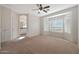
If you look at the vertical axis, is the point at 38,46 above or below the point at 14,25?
below

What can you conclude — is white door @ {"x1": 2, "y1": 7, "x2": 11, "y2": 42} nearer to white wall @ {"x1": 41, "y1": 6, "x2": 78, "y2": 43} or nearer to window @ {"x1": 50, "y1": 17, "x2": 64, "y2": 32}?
window @ {"x1": 50, "y1": 17, "x2": 64, "y2": 32}

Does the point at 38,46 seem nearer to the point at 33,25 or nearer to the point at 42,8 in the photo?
the point at 33,25

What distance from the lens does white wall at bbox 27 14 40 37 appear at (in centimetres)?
188

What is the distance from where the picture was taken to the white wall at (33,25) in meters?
1.88

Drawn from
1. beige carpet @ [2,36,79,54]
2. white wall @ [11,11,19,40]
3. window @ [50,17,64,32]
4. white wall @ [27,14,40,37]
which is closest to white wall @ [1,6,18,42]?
white wall @ [11,11,19,40]

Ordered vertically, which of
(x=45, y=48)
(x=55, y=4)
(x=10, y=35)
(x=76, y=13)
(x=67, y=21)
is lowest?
(x=45, y=48)

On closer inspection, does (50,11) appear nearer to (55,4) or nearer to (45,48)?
(55,4)

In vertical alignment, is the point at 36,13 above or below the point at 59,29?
above

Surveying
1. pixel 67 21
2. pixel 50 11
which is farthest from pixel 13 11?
pixel 67 21

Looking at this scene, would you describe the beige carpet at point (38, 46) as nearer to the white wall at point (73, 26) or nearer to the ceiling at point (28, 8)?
the white wall at point (73, 26)

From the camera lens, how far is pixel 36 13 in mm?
1867

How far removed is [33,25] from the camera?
6.16ft

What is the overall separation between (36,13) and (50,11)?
0.83ft

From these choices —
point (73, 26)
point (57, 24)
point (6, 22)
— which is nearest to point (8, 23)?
point (6, 22)
